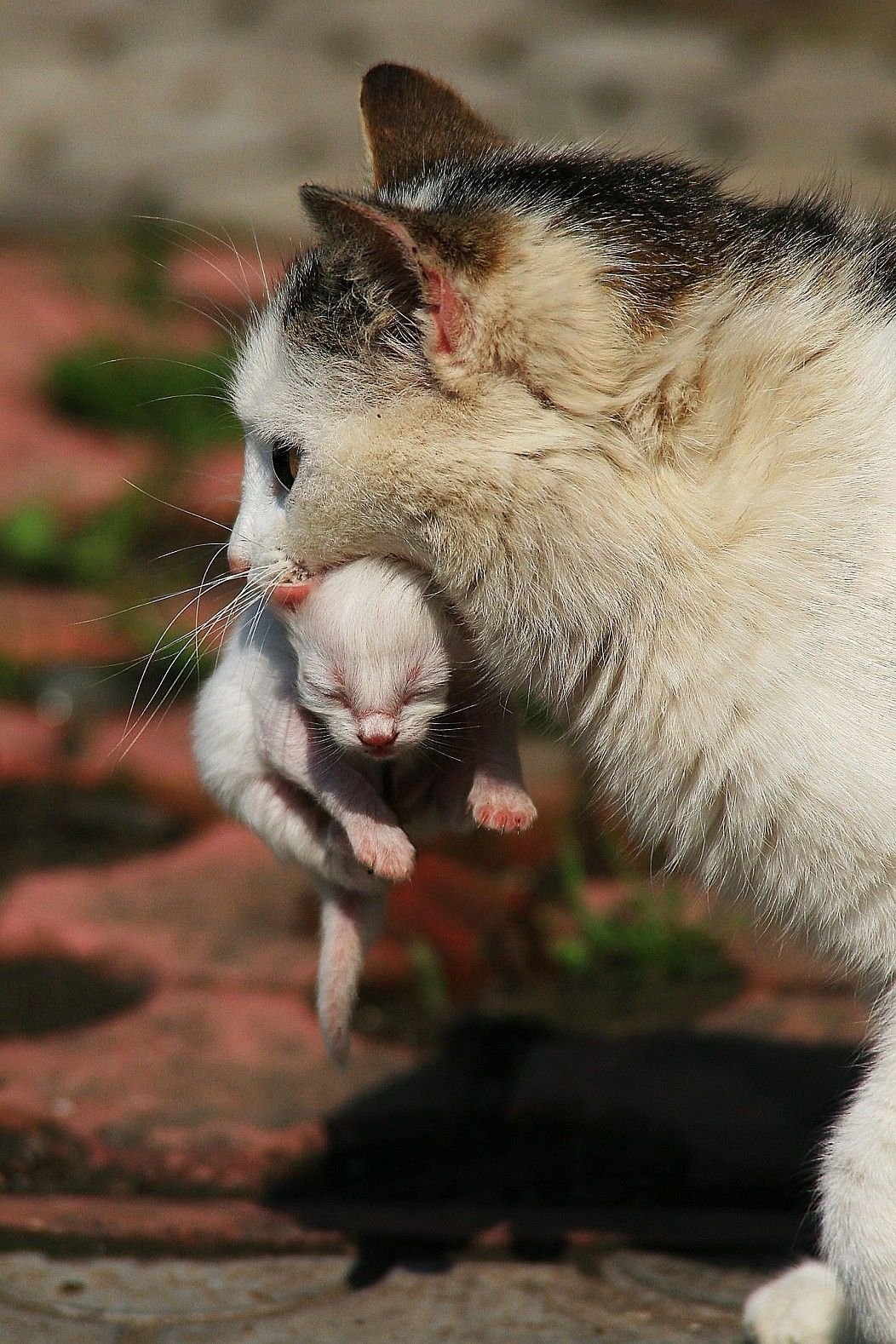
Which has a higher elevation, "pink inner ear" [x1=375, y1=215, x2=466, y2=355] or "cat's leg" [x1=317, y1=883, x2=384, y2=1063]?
"pink inner ear" [x1=375, y1=215, x2=466, y2=355]

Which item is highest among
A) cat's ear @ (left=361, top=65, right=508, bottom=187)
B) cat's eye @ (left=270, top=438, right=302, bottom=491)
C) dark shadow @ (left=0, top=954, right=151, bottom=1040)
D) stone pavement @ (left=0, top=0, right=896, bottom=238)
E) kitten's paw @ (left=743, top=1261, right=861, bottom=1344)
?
stone pavement @ (left=0, top=0, right=896, bottom=238)

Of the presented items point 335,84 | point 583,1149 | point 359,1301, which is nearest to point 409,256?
point 359,1301

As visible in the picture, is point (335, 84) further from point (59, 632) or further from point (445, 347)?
point (445, 347)

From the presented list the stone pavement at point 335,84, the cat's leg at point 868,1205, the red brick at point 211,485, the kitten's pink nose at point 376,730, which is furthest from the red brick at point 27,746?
the stone pavement at point 335,84

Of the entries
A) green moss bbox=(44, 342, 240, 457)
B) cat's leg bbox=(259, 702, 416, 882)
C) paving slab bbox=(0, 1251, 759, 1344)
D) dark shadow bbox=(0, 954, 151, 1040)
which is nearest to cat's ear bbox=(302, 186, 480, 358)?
cat's leg bbox=(259, 702, 416, 882)

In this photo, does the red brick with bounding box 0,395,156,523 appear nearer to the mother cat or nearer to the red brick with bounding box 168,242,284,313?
the red brick with bounding box 168,242,284,313

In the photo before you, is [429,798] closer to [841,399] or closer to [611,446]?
[611,446]

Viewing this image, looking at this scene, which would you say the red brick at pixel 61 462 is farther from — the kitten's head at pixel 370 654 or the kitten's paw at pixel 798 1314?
the kitten's paw at pixel 798 1314

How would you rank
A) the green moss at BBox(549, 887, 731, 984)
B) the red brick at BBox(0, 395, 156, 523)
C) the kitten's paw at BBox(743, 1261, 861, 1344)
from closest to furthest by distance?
the kitten's paw at BBox(743, 1261, 861, 1344) < the green moss at BBox(549, 887, 731, 984) < the red brick at BBox(0, 395, 156, 523)
